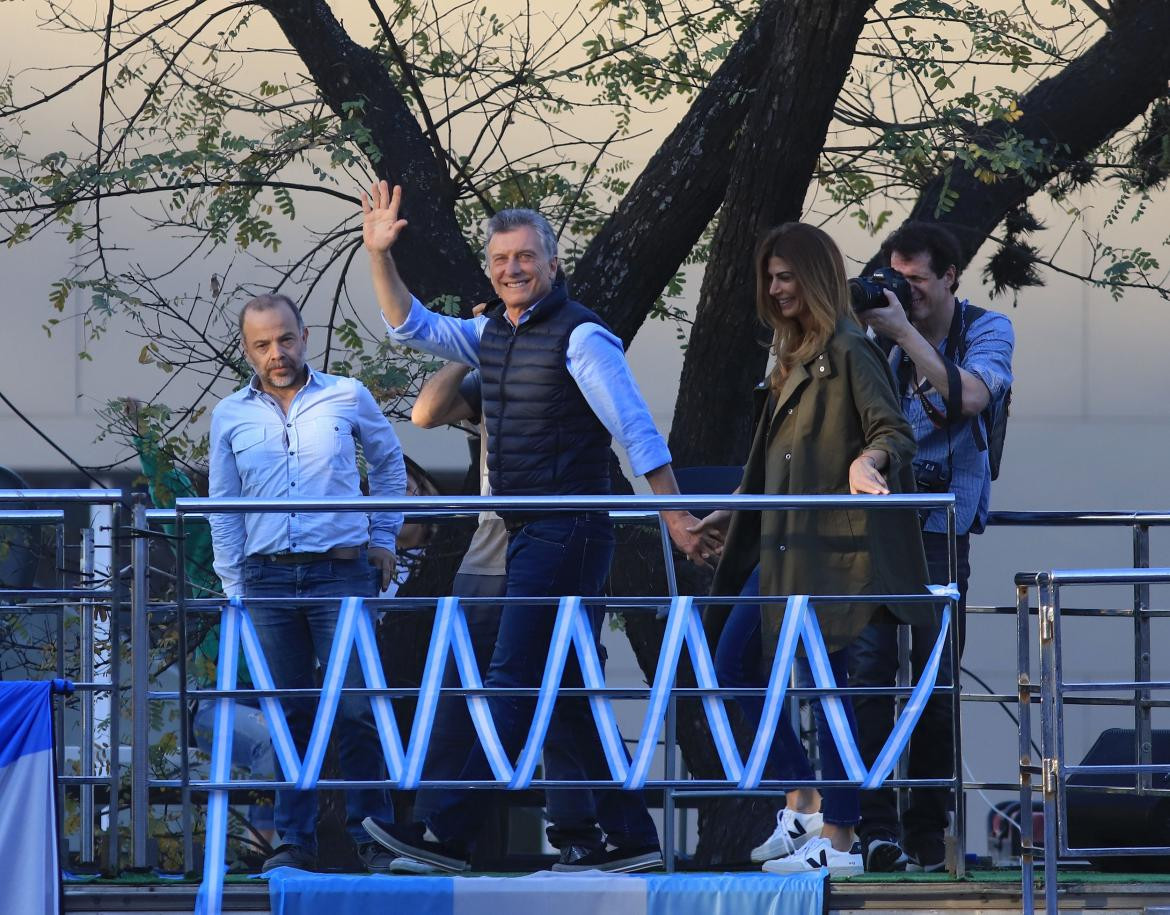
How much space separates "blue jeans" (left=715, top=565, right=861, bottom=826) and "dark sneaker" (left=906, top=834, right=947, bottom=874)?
34cm

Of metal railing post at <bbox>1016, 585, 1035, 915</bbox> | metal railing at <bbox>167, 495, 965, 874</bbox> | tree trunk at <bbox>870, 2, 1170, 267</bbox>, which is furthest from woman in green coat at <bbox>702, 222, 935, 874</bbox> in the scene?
tree trunk at <bbox>870, 2, 1170, 267</bbox>

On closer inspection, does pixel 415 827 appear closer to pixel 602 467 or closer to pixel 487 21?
pixel 602 467

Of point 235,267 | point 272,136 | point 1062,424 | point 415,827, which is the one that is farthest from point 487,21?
point 415,827

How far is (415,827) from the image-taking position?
17.0ft

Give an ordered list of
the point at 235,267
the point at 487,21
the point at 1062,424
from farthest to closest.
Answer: the point at 1062,424 → the point at 235,267 → the point at 487,21

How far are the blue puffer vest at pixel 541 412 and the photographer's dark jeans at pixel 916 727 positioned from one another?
869 millimetres

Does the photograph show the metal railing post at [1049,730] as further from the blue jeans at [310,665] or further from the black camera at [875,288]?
the blue jeans at [310,665]

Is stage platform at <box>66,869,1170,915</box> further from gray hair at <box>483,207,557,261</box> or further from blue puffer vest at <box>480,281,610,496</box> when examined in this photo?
gray hair at <box>483,207,557,261</box>

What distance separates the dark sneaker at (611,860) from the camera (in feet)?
16.8

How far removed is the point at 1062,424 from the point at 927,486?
6.04m

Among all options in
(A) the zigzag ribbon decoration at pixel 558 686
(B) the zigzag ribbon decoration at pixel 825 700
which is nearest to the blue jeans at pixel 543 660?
(A) the zigzag ribbon decoration at pixel 558 686

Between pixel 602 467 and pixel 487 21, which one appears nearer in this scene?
pixel 602 467

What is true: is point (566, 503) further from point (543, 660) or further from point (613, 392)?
point (543, 660)

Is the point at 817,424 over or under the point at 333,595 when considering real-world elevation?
over
